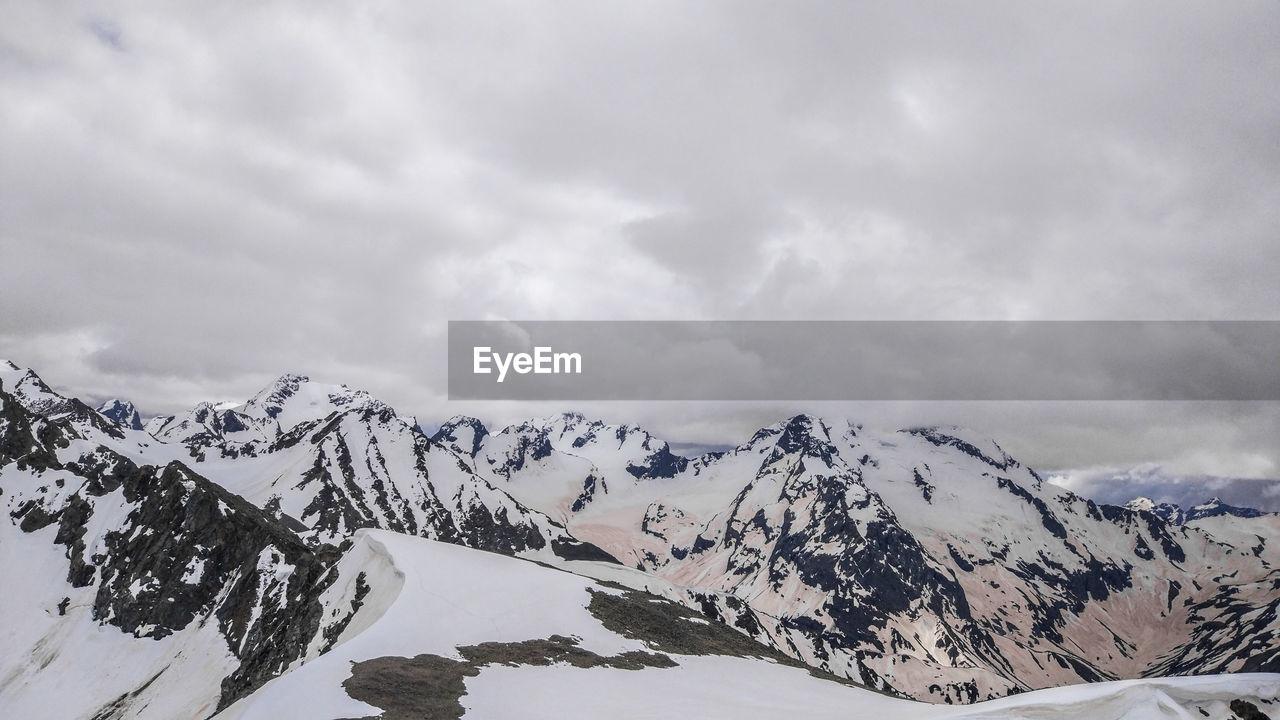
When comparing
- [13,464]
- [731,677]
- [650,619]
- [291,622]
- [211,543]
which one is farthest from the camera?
[13,464]

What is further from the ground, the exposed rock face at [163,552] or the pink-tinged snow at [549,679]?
the exposed rock face at [163,552]

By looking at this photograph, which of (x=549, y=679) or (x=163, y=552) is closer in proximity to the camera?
(x=549, y=679)

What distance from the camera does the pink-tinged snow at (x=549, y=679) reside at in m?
24.9

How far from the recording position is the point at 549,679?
138ft

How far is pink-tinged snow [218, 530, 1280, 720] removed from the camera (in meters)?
24.9

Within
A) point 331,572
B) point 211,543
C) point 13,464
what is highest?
point 13,464

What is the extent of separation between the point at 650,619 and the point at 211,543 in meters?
103

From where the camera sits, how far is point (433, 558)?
6856cm

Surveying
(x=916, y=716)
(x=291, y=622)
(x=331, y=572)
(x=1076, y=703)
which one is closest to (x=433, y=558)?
(x=331, y=572)

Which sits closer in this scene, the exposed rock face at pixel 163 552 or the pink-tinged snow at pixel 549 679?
the pink-tinged snow at pixel 549 679

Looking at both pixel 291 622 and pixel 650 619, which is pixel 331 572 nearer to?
pixel 291 622

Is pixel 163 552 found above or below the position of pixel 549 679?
above

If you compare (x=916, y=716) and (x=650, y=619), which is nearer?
(x=916, y=716)

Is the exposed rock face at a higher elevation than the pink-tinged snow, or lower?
higher
